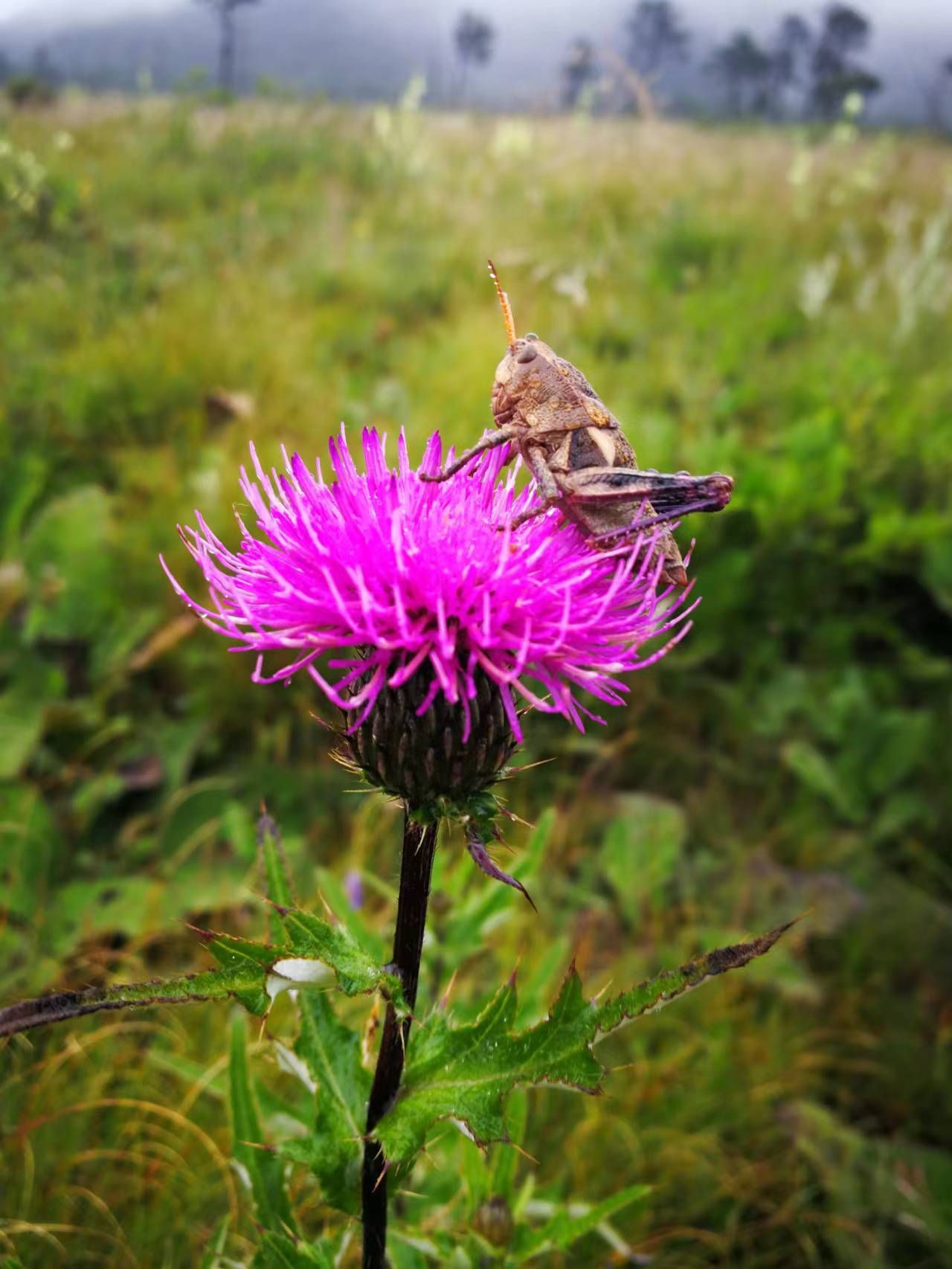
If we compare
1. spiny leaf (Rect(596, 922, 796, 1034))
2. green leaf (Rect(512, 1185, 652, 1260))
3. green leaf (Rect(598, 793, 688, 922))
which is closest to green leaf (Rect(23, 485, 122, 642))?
green leaf (Rect(598, 793, 688, 922))

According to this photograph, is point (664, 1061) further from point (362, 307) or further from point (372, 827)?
point (362, 307)

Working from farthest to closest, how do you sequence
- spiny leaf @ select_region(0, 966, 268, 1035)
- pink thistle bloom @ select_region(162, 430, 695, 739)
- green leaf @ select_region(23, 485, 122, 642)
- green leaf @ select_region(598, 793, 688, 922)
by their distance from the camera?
Result: green leaf @ select_region(23, 485, 122, 642)
green leaf @ select_region(598, 793, 688, 922)
pink thistle bloom @ select_region(162, 430, 695, 739)
spiny leaf @ select_region(0, 966, 268, 1035)

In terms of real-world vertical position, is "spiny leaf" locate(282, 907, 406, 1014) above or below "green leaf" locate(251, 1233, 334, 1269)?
above

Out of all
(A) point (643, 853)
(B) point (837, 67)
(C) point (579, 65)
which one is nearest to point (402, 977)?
(A) point (643, 853)

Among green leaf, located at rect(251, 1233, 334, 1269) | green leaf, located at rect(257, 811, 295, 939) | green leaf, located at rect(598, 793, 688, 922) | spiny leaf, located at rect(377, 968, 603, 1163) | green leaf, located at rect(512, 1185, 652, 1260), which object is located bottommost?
green leaf, located at rect(598, 793, 688, 922)

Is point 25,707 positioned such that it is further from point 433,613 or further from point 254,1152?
point 433,613

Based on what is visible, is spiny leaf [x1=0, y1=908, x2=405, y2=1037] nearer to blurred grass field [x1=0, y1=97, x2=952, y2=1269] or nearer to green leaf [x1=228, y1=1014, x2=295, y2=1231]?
blurred grass field [x1=0, y1=97, x2=952, y2=1269]

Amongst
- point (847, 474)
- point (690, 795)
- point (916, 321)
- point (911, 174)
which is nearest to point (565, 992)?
point (690, 795)
